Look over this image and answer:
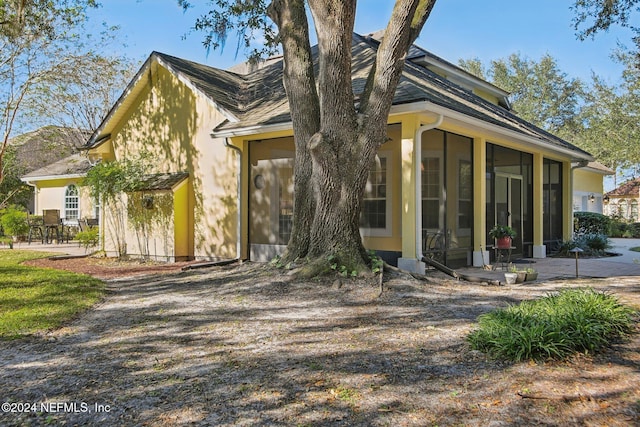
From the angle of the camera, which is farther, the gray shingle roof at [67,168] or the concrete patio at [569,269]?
the gray shingle roof at [67,168]

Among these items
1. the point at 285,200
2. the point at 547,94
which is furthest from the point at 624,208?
the point at 285,200

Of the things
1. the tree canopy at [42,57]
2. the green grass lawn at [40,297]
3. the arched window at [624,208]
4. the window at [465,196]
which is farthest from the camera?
the arched window at [624,208]

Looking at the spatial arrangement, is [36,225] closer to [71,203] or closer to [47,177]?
[71,203]

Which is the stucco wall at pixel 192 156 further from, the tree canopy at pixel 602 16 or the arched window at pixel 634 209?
the arched window at pixel 634 209

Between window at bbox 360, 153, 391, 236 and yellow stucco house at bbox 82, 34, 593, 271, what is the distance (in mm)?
20

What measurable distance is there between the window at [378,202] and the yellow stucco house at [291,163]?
0.07ft

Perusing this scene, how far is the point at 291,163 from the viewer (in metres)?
10.2

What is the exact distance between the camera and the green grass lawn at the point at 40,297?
17.3 ft

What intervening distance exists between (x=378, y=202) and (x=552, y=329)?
18.4ft

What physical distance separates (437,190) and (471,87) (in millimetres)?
6813

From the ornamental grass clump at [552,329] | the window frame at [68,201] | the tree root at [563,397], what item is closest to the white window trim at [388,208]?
the ornamental grass clump at [552,329]

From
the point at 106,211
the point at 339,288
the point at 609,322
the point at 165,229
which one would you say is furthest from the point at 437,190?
the point at 106,211

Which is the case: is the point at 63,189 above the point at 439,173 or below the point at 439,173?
above

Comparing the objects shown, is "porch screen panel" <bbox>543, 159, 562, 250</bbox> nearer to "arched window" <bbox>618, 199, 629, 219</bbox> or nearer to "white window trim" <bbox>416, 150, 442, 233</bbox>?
"white window trim" <bbox>416, 150, 442, 233</bbox>
